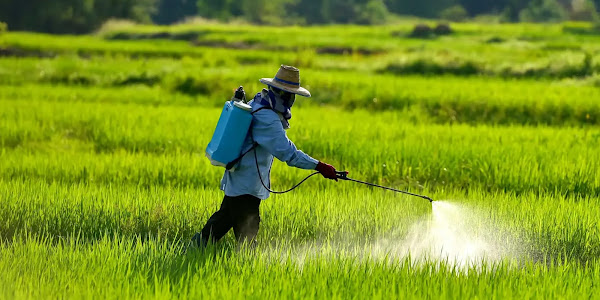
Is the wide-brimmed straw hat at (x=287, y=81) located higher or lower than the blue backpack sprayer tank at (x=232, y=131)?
higher

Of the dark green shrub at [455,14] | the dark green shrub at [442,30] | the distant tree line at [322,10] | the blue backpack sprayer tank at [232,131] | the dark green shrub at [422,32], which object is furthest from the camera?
the dark green shrub at [455,14]

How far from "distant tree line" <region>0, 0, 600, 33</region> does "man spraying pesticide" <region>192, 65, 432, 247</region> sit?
143 ft

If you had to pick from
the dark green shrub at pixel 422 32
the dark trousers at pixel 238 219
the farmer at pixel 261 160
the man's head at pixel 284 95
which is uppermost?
the man's head at pixel 284 95

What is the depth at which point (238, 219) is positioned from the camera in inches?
175

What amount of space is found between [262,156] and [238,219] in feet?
1.24

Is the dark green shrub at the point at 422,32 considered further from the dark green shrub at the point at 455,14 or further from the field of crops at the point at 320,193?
the dark green shrub at the point at 455,14

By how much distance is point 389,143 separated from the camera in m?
8.95

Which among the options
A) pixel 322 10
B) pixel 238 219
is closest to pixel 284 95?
pixel 238 219

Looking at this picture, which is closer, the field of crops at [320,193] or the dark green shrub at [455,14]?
the field of crops at [320,193]

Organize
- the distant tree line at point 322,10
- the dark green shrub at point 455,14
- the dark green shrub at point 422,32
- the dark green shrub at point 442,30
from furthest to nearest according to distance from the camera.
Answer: the dark green shrub at point 455,14 → the distant tree line at point 322,10 → the dark green shrub at point 442,30 → the dark green shrub at point 422,32

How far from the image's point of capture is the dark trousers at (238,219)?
4391 millimetres

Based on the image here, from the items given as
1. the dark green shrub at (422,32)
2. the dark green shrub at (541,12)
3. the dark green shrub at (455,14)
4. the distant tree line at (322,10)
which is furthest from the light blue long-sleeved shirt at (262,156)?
the dark green shrub at (455,14)

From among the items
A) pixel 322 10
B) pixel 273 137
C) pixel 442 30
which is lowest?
pixel 442 30

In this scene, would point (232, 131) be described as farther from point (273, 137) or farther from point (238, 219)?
point (238, 219)
